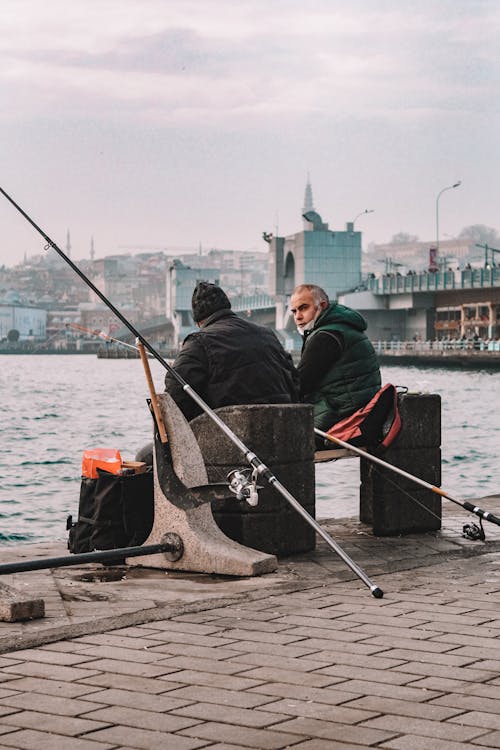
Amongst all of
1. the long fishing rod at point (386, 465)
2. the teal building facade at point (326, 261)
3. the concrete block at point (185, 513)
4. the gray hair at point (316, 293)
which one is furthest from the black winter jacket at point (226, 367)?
the teal building facade at point (326, 261)

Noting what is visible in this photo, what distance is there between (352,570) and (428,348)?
90932 millimetres

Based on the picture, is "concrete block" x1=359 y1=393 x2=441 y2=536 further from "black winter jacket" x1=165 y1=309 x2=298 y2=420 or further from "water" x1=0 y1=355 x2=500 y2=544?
"black winter jacket" x1=165 y1=309 x2=298 y2=420

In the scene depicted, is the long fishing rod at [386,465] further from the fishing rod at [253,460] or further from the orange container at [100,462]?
the orange container at [100,462]

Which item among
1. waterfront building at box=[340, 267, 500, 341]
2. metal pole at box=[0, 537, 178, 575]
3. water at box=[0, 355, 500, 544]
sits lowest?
water at box=[0, 355, 500, 544]

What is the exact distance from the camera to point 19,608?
4875 millimetres

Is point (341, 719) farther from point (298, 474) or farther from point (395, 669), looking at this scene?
point (298, 474)

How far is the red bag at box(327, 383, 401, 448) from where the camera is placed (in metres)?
7.28

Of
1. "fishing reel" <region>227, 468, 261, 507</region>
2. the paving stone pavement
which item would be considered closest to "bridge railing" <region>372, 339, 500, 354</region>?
"fishing reel" <region>227, 468, 261, 507</region>

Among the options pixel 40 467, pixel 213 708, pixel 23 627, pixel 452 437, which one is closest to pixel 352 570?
pixel 23 627

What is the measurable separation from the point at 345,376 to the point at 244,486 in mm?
1724

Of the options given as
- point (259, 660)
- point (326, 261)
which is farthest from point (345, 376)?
point (326, 261)

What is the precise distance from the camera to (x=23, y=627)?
4785mm

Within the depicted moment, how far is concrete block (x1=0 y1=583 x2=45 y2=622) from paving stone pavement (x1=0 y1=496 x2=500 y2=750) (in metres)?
0.04

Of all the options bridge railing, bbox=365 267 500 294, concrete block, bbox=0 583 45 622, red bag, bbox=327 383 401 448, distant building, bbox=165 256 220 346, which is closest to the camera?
concrete block, bbox=0 583 45 622
